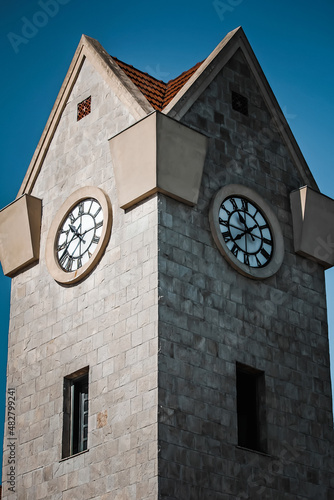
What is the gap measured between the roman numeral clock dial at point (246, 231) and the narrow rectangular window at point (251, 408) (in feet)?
9.00

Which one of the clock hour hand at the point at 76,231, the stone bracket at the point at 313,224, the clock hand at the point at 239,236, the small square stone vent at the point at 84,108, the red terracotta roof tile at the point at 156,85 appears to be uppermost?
the red terracotta roof tile at the point at 156,85

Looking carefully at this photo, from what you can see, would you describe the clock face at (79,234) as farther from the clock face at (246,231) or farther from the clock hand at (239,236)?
the clock hand at (239,236)

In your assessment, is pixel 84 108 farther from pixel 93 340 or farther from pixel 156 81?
pixel 93 340

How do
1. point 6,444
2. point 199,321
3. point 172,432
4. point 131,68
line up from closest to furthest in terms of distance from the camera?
point 172,432
point 199,321
point 6,444
point 131,68

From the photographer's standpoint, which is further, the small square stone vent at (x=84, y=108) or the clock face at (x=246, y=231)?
the small square stone vent at (x=84, y=108)

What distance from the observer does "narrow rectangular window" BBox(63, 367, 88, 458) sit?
34.2 meters

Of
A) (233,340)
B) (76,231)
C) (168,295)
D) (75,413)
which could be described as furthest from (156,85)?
(75,413)

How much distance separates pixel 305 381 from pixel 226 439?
3866mm

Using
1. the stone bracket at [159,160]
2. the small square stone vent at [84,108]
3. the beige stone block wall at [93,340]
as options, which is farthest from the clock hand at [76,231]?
the small square stone vent at [84,108]

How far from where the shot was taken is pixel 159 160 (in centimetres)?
3447

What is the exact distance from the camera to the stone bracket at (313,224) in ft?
123

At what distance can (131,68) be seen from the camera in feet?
131

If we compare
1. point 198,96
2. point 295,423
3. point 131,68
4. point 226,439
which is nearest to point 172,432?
point 226,439

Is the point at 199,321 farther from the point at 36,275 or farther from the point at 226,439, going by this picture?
the point at 36,275
